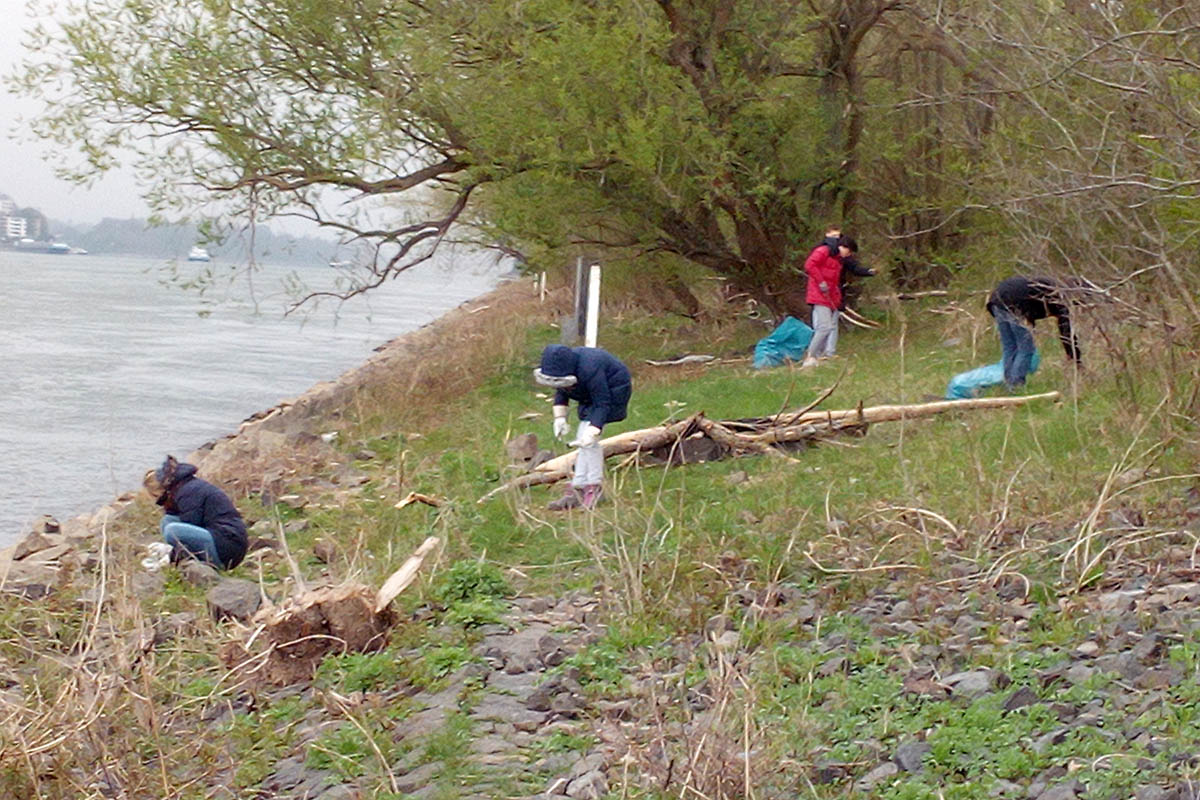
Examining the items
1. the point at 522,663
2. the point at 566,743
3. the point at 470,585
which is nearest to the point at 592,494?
the point at 470,585

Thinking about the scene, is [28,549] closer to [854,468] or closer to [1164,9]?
[854,468]

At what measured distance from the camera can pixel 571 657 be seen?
751 centimetres

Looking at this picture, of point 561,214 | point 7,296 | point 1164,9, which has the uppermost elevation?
point 1164,9

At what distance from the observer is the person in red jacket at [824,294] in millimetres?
17891

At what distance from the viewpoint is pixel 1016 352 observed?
13430 mm

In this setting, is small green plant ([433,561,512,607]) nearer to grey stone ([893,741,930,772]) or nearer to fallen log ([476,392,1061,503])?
fallen log ([476,392,1061,503])

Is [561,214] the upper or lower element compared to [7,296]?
upper

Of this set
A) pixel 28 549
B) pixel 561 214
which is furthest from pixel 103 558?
pixel 561 214

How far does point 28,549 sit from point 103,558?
7.37m

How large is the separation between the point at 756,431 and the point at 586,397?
6.13 feet

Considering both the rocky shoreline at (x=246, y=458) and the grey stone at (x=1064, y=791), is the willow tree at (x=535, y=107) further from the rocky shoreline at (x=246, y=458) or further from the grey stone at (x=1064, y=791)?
the grey stone at (x=1064, y=791)

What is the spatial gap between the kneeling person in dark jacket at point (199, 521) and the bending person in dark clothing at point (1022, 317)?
21.2ft

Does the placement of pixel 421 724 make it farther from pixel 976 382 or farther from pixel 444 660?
pixel 976 382

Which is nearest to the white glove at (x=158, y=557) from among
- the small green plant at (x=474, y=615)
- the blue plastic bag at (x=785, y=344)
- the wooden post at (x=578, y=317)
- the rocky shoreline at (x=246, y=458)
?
the rocky shoreline at (x=246, y=458)
